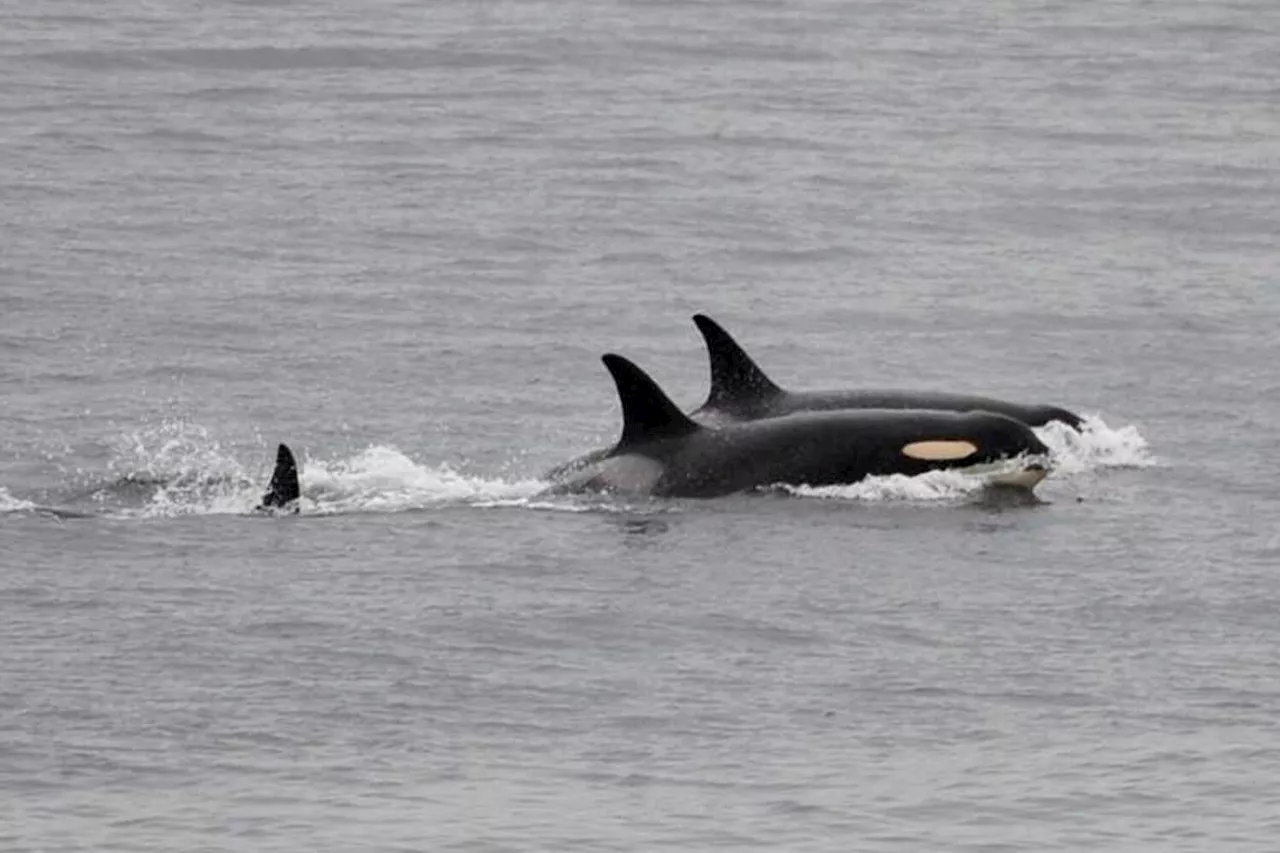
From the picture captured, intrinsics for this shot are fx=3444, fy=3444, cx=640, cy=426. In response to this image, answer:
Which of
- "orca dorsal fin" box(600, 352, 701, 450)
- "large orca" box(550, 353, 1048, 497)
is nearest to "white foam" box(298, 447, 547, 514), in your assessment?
"large orca" box(550, 353, 1048, 497)

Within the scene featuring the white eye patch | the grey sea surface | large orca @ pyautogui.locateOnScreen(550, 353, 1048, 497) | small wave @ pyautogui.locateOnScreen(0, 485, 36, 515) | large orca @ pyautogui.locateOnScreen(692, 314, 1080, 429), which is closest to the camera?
the grey sea surface

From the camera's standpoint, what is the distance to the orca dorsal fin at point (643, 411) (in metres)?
22.2

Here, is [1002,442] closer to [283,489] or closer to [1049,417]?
[1049,417]

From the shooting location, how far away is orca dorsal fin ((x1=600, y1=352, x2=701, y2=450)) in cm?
2216

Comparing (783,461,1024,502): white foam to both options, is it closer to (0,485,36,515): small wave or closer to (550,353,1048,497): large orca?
(550,353,1048,497): large orca

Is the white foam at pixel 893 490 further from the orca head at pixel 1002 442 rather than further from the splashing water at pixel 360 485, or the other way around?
the orca head at pixel 1002 442

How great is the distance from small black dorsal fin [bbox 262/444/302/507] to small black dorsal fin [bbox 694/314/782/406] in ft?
10.6

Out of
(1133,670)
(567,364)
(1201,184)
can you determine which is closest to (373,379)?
(567,364)

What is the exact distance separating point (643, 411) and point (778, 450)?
0.92 m

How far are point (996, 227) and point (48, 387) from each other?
12.9 meters

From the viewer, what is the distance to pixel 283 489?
2184cm

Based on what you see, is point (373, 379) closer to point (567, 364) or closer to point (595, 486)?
point (567, 364)

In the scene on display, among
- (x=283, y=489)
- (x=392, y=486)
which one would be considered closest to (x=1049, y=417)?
(x=392, y=486)

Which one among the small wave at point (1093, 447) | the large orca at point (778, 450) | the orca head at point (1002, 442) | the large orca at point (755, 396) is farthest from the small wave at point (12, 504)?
the small wave at point (1093, 447)
